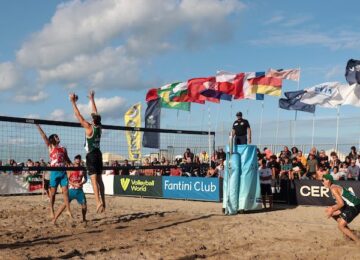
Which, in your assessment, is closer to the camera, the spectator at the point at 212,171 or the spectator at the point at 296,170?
the spectator at the point at 296,170

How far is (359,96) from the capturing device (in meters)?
17.9

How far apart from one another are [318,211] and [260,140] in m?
8.37

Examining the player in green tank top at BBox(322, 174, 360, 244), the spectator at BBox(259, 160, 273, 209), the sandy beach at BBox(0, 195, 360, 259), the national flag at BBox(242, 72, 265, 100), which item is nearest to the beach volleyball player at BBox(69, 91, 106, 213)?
the sandy beach at BBox(0, 195, 360, 259)

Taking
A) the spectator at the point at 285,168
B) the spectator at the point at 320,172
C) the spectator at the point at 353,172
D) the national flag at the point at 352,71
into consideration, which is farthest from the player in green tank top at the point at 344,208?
the national flag at the point at 352,71

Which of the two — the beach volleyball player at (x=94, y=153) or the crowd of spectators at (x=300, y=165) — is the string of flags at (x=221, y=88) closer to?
the crowd of spectators at (x=300, y=165)

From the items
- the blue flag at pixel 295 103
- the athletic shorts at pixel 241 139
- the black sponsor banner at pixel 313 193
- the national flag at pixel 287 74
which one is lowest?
the black sponsor banner at pixel 313 193

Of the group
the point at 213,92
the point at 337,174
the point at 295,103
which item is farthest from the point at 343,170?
the point at 213,92

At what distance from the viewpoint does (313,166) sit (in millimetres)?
15773

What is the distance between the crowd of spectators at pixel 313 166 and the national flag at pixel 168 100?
304 inches

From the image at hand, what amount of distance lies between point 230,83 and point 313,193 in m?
8.25

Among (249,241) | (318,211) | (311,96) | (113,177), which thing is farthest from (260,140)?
(249,241)

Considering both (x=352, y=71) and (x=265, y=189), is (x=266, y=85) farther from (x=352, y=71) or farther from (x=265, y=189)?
(x=265, y=189)

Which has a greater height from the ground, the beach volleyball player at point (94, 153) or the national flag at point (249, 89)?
the national flag at point (249, 89)

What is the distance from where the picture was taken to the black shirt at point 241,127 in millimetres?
13648
